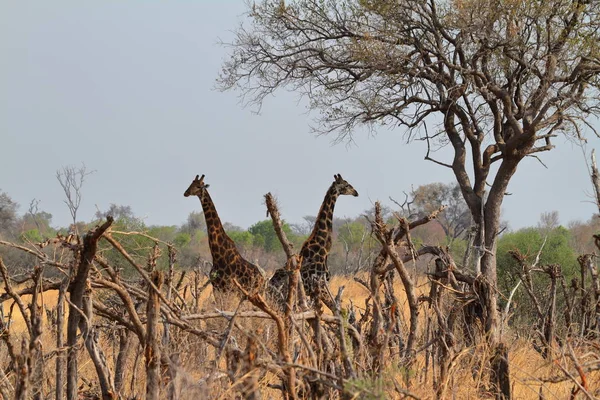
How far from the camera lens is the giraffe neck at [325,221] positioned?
33.4ft

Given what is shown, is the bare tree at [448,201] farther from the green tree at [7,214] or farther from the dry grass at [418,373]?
the dry grass at [418,373]

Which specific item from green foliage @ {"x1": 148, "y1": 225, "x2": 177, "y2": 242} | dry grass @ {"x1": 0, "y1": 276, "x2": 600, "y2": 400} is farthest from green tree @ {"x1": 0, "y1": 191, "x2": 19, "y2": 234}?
dry grass @ {"x1": 0, "y1": 276, "x2": 600, "y2": 400}

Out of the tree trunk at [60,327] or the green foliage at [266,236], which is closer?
the tree trunk at [60,327]

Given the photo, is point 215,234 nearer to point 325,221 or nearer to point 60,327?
point 325,221

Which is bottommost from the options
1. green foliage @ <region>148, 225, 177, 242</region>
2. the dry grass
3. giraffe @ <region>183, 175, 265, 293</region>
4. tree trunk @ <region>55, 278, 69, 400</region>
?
the dry grass

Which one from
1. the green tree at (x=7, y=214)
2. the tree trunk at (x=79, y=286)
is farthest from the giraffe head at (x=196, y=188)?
the green tree at (x=7, y=214)

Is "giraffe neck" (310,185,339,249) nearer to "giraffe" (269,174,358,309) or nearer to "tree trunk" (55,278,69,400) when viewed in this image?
"giraffe" (269,174,358,309)

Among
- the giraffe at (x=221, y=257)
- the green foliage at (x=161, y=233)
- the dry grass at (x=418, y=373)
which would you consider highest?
the green foliage at (x=161, y=233)

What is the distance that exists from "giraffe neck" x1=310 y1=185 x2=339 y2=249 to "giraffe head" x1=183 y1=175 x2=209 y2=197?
169 centimetres

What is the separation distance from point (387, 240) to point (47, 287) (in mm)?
1337

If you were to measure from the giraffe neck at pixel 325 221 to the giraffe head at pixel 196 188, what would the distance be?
5.55ft

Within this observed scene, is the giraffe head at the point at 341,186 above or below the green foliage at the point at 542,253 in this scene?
above

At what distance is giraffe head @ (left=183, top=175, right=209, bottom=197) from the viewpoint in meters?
11.2

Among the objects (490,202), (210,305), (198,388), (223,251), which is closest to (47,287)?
(198,388)
